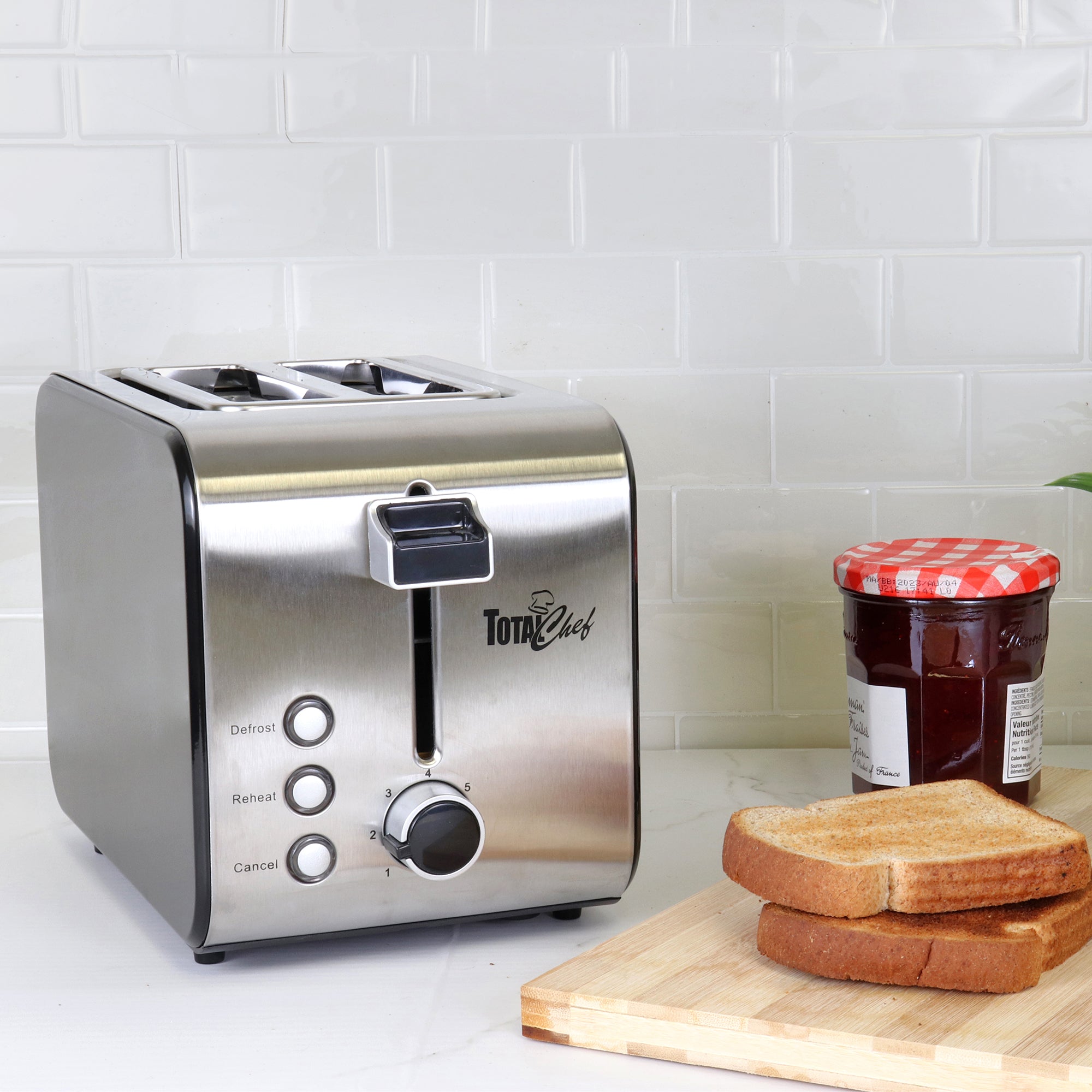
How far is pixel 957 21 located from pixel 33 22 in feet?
2.65

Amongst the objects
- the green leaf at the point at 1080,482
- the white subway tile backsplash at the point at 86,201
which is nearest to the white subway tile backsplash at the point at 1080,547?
the green leaf at the point at 1080,482

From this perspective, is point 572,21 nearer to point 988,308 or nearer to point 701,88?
point 701,88

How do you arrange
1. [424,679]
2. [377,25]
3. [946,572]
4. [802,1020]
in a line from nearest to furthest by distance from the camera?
[802,1020] < [424,679] < [946,572] < [377,25]

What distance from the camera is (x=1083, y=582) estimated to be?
4.29 ft

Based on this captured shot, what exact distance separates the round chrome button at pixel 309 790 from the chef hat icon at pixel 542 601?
0.48 feet

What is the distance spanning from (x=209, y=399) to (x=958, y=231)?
745 millimetres

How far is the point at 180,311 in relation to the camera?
4.19ft

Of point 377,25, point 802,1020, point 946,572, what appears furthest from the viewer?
point 377,25


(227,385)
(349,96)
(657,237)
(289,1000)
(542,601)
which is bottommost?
(289,1000)

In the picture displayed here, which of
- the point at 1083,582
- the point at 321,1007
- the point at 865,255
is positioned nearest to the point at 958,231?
the point at 865,255

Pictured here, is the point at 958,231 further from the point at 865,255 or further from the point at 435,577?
the point at 435,577

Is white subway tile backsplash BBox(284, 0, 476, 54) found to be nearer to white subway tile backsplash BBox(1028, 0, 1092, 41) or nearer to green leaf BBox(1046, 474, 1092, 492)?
white subway tile backsplash BBox(1028, 0, 1092, 41)

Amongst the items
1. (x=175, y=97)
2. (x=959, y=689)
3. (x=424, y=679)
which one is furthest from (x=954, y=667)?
(x=175, y=97)

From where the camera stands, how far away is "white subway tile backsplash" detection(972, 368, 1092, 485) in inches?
50.8
